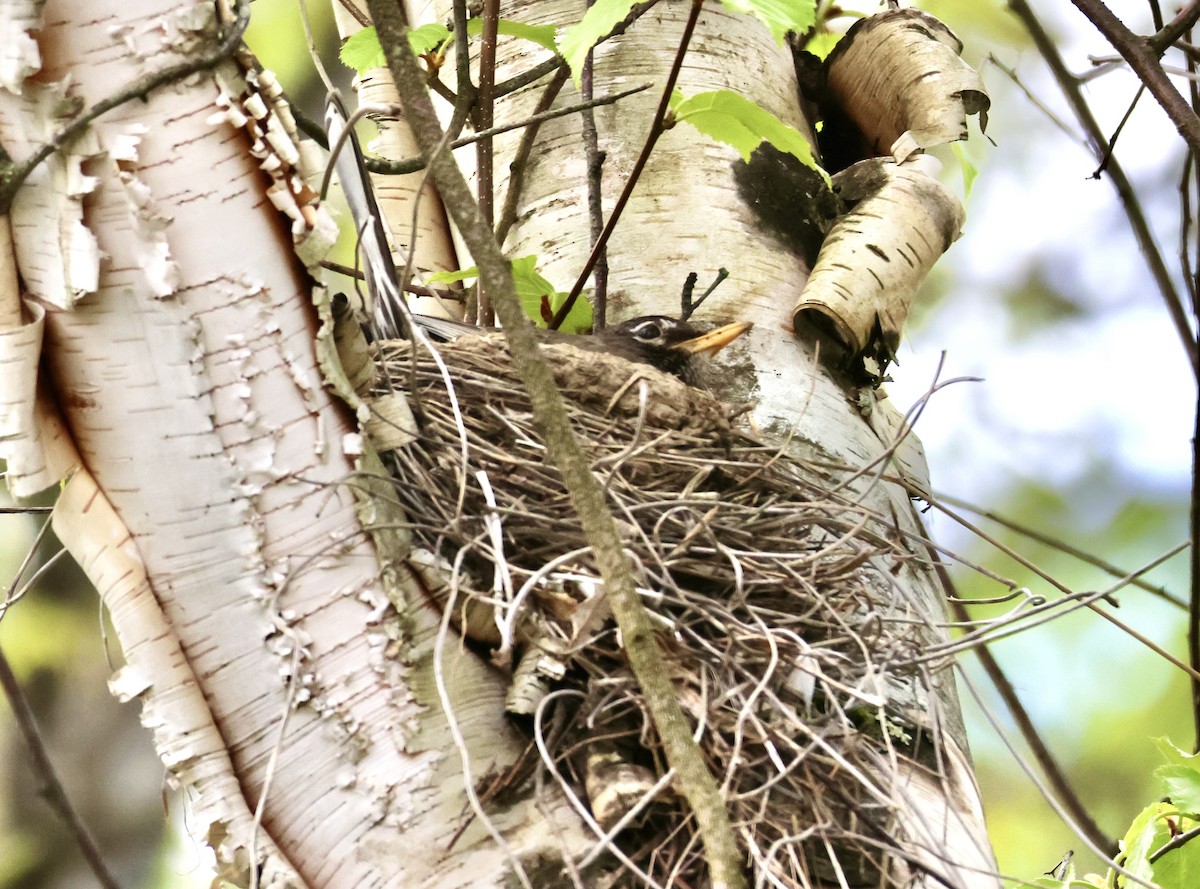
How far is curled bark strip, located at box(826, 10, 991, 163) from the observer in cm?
235

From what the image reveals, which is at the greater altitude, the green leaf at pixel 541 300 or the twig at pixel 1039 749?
the green leaf at pixel 541 300

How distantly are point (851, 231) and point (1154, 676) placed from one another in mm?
2524

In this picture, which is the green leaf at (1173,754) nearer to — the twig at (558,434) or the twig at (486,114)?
the twig at (558,434)

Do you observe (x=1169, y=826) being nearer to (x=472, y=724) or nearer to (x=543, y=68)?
(x=472, y=724)

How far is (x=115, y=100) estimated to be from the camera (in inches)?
43.2

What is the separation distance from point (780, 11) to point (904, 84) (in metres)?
1.07

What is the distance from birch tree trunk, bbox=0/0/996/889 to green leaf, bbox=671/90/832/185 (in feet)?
2.46

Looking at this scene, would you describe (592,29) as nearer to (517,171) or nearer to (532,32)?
(532,32)

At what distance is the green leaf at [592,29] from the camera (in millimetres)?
1460

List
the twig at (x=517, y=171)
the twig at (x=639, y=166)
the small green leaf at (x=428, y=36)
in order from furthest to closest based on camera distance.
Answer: the twig at (x=517, y=171), the small green leaf at (x=428, y=36), the twig at (x=639, y=166)

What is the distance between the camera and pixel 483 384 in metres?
1.62

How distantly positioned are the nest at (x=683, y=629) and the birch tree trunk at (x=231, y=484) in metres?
0.06

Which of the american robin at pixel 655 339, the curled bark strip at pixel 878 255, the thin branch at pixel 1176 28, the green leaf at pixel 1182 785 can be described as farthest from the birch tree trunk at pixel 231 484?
the thin branch at pixel 1176 28

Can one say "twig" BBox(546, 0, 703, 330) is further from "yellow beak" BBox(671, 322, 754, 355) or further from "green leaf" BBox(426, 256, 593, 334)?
"yellow beak" BBox(671, 322, 754, 355)
